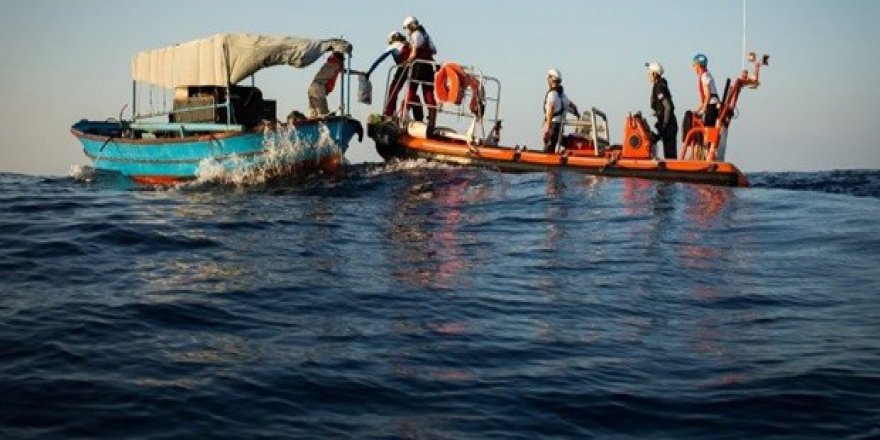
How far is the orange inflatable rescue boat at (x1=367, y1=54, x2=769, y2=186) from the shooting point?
16344mm

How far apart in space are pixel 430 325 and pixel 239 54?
13.6 metres

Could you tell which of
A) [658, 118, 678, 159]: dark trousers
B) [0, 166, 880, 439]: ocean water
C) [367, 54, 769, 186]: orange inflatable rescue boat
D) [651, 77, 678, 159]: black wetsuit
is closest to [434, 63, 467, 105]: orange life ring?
[367, 54, 769, 186]: orange inflatable rescue boat

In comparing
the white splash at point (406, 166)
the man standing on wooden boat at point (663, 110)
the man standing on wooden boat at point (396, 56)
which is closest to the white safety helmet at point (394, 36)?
the man standing on wooden boat at point (396, 56)

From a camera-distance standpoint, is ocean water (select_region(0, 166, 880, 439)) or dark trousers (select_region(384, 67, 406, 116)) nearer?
ocean water (select_region(0, 166, 880, 439))

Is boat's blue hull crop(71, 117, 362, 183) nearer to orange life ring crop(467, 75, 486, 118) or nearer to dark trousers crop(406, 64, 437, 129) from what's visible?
dark trousers crop(406, 64, 437, 129)

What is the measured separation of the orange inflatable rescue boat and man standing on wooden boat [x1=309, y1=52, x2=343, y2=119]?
4.57 feet

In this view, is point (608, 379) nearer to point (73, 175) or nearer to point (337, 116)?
point (337, 116)

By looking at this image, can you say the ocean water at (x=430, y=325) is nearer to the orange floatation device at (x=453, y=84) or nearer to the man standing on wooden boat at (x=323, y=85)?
the man standing on wooden boat at (x=323, y=85)

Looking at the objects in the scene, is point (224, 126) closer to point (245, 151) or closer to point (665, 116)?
point (245, 151)

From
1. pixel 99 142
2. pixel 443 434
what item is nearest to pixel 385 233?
pixel 443 434

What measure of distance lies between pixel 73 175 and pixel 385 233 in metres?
14.5

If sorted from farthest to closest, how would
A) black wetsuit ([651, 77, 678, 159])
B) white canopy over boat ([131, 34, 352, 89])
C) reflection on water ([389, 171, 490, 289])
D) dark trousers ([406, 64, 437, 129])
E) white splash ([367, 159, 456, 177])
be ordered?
1. dark trousers ([406, 64, 437, 129])
2. white canopy over boat ([131, 34, 352, 89])
3. white splash ([367, 159, 456, 177])
4. black wetsuit ([651, 77, 678, 159])
5. reflection on water ([389, 171, 490, 289])

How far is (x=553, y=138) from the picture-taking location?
17.9 meters

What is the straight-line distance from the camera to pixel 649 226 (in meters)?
10.9
